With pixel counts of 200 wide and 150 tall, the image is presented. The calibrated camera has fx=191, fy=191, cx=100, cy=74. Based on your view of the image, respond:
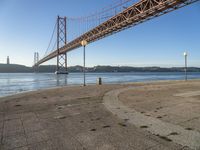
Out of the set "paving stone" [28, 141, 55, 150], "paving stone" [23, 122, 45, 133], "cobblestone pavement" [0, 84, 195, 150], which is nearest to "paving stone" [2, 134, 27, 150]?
"cobblestone pavement" [0, 84, 195, 150]

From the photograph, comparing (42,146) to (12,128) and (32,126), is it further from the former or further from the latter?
(12,128)

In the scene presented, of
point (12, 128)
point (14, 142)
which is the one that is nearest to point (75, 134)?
point (14, 142)

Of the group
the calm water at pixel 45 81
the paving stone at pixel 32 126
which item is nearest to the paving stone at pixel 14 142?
the paving stone at pixel 32 126

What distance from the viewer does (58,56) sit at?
55.9 metres

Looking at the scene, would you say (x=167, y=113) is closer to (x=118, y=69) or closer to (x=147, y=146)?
(x=147, y=146)

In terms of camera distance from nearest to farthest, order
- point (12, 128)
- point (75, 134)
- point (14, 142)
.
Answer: point (14, 142), point (75, 134), point (12, 128)

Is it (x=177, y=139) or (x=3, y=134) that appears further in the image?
(x=3, y=134)

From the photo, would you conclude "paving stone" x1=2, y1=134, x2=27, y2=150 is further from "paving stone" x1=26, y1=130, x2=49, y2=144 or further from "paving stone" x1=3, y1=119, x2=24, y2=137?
"paving stone" x1=3, y1=119, x2=24, y2=137

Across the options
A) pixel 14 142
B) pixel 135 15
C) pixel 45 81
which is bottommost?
pixel 45 81

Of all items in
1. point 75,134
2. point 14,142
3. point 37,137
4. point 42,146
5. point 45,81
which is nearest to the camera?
point 42,146

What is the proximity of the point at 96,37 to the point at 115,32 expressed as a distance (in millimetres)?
5795

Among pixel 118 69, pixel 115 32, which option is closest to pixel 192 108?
pixel 115 32

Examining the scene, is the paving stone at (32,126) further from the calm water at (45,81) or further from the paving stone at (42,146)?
the calm water at (45,81)

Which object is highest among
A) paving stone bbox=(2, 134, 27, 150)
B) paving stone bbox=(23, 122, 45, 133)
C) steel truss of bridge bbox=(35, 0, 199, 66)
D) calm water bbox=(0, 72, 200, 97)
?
steel truss of bridge bbox=(35, 0, 199, 66)
